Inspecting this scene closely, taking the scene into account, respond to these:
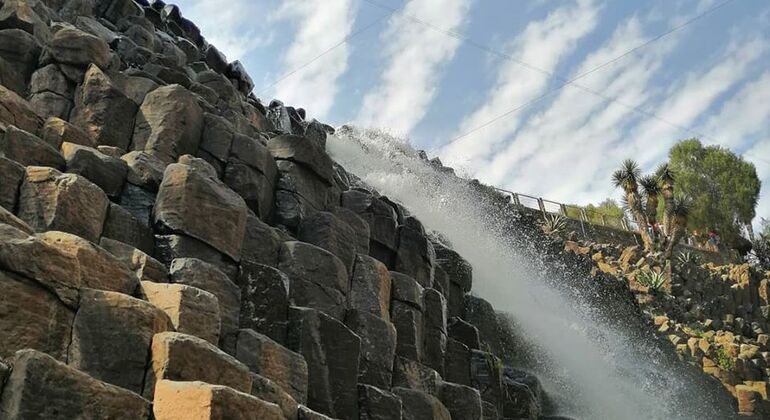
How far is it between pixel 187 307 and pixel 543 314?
16.8 meters

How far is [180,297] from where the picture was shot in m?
6.24

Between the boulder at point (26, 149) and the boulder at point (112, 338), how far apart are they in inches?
115

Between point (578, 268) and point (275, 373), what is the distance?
22621 millimetres

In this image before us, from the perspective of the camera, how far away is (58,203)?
22.5 feet

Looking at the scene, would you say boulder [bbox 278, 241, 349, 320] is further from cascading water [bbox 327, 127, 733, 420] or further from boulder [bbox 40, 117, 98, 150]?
cascading water [bbox 327, 127, 733, 420]

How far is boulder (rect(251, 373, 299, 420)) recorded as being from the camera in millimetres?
6043

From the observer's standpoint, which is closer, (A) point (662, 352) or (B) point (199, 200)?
(B) point (199, 200)

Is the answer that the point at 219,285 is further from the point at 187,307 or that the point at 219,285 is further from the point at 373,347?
the point at 373,347

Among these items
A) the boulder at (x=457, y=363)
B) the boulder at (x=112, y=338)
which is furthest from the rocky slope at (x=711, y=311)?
the boulder at (x=112, y=338)

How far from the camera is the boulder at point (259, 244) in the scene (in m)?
9.34

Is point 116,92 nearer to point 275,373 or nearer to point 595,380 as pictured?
point 275,373

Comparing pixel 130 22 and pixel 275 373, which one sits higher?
pixel 130 22

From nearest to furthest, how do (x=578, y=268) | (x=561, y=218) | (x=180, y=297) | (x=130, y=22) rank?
(x=180, y=297) < (x=130, y=22) < (x=578, y=268) < (x=561, y=218)

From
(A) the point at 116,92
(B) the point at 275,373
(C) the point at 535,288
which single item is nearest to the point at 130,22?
(A) the point at 116,92
